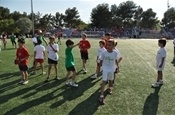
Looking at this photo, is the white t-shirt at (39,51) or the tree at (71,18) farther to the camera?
the tree at (71,18)

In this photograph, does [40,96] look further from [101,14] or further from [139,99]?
[101,14]

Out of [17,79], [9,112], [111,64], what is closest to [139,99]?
[111,64]

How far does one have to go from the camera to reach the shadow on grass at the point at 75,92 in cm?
762

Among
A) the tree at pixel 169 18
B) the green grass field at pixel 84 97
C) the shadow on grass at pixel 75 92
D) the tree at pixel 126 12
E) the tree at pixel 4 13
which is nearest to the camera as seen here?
the green grass field at pixel 84 97

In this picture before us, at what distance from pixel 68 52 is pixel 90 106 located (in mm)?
2504

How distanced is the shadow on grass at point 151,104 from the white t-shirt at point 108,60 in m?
1.33

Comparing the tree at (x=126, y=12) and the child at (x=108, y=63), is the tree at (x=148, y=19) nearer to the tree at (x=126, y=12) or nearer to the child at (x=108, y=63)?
the tree at (x=126, y=12)

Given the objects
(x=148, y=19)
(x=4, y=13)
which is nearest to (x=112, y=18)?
(x=148, y=19)

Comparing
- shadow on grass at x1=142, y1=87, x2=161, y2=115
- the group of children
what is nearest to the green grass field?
shadow on grass at x1=142, y1=87, x2=161, y2=115

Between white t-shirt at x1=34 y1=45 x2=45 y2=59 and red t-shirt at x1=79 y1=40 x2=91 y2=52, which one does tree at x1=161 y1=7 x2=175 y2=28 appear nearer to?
red t-shirt at x1=79 y1=40 x2=91 y2=52

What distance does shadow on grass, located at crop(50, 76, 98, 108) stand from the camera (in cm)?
762

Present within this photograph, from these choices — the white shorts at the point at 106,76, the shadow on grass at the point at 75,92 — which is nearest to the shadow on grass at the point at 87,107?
the shadow on grass at the point at 75,92

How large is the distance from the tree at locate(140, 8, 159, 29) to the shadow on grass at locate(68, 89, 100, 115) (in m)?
88.6

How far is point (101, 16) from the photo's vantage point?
9019 cm
